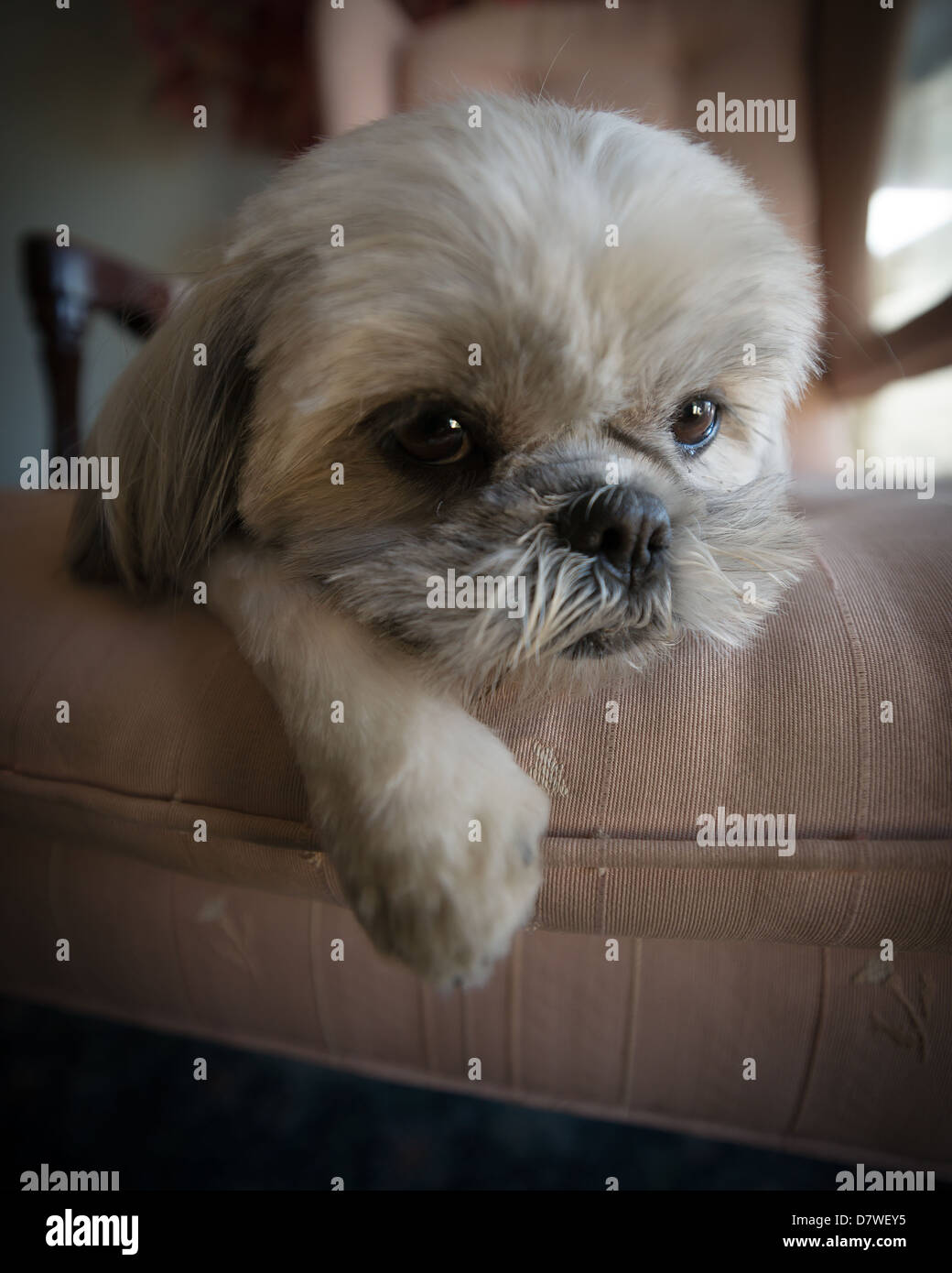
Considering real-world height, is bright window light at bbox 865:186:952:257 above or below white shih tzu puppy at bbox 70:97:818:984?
above

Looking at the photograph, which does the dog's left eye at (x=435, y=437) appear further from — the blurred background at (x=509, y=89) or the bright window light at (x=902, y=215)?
the bright window light at (x=902, y=215)

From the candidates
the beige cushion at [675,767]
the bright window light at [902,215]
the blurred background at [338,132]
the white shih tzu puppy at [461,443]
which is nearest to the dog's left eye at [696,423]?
the white shih tzu puppy at [461,443]

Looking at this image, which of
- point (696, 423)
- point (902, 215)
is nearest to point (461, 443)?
point (696, 423)

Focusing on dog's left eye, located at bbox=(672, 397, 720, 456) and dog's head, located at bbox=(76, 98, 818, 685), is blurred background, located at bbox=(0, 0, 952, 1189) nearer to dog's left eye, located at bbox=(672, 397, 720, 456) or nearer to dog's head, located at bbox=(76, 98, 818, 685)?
dog's head, located at bbox=(76, 98, 818, 685)

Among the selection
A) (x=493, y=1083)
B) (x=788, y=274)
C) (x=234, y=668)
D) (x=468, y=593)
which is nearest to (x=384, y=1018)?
(x=493, y=1083)

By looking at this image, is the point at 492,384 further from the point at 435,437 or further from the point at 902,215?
the point at 902,215

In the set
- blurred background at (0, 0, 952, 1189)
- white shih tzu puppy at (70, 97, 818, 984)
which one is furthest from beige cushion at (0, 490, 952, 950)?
blurred background at (0, 0, 952, 1189)
